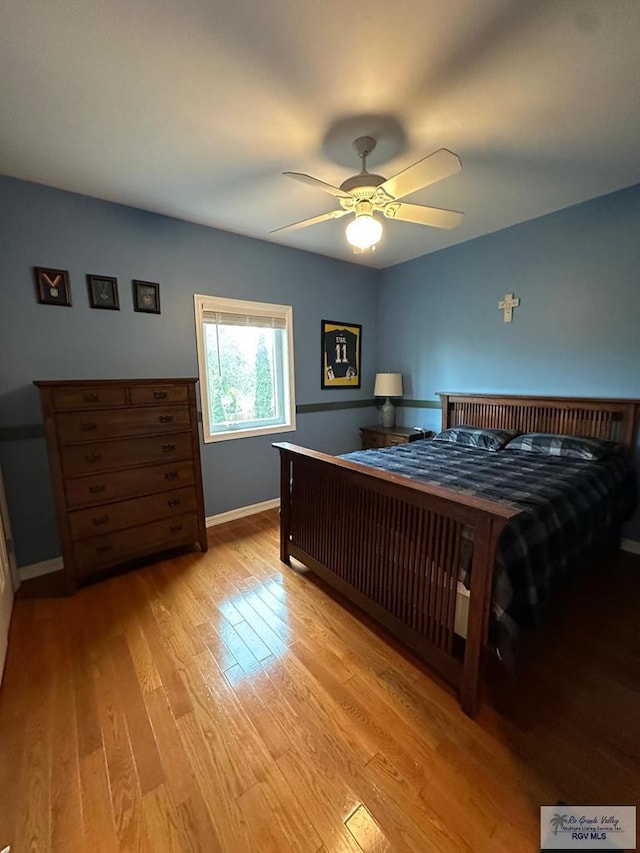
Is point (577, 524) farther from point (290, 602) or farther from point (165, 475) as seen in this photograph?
A: point (165, 475)

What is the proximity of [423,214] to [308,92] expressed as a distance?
0.83 meters

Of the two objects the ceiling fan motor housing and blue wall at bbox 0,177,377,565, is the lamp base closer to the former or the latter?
blue wall at bbox 0,177,377,565

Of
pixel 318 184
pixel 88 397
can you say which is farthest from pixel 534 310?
pixel 88 397

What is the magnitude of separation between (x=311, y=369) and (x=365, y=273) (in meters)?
1.45

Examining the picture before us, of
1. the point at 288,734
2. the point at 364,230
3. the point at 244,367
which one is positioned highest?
the point at 364,230

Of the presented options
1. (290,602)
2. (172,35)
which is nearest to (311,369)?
(290,602)

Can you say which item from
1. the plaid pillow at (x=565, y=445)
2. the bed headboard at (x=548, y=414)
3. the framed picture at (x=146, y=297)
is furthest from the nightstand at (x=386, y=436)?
the framed picture at (x=146, y=297)

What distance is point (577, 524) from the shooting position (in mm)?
1830

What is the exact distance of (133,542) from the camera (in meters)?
2.39

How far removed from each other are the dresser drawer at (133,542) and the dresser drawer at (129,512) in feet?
0.15

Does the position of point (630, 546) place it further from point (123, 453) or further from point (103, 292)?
point (103, 292)

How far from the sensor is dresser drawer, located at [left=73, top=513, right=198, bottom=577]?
222 cm

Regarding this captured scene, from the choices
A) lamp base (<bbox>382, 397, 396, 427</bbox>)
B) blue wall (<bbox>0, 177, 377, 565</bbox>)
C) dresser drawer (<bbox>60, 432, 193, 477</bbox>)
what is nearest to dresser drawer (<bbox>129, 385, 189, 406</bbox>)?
dresser drawer (<bbox>60, 432, 193, 477</bbox>)

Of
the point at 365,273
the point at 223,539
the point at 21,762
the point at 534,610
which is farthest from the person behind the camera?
the point at 365,273
